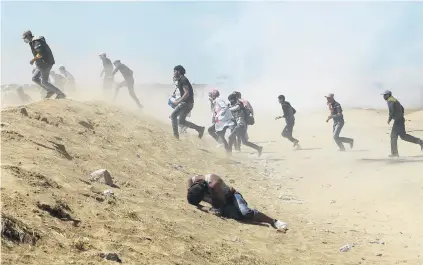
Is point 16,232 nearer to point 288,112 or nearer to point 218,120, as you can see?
point 218,120

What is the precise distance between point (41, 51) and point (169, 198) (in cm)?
693

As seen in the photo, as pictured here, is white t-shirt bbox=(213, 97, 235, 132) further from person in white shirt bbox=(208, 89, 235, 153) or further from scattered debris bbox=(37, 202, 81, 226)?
scattered debris bbox=(37, 202, 81, 226)

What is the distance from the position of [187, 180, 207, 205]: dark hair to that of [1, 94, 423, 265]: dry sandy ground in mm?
176

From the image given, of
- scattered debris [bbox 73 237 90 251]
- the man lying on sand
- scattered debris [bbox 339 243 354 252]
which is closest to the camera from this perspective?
scattered debris [bbox 73 237 90 251]

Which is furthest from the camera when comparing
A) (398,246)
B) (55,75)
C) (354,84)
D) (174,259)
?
(354,84)

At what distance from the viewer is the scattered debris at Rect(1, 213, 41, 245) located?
3.95 metres

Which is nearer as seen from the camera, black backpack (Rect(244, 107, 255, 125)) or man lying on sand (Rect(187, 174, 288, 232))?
man lying on sand (Rect(187, 174, 288, 232))

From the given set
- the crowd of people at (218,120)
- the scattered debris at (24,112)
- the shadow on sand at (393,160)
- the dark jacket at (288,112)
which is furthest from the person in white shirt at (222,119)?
the scattered debris at (24,112)

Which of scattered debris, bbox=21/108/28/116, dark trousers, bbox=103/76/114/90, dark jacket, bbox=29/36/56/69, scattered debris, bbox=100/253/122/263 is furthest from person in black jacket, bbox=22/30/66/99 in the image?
scattered debris, bbox=100/253/122/263

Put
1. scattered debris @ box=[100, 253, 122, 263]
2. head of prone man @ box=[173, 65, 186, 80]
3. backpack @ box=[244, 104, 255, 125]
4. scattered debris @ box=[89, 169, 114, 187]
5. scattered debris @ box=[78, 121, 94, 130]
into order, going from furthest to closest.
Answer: backpack @ box=[244, 104, 255, 125]
head of prone man @ box=[173, 65, 186, 80]
scattered debris @ box=[78, 121, 94, 130]
scattered debris @ box=[89, 169, 114, 187]
scattered debris @ box=[100, 253, 122, 263]

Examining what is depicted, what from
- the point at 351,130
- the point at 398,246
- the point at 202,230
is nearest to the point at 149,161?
the point at 202,230

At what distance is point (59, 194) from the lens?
551cm

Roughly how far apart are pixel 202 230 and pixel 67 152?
310 centimetres

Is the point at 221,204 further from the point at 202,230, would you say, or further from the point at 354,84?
the point at 354,84
